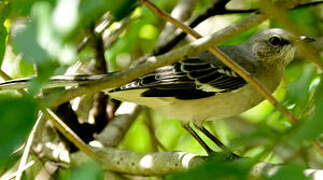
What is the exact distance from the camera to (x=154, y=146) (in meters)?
4.31

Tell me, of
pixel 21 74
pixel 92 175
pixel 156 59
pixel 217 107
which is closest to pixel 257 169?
pixel 156 59

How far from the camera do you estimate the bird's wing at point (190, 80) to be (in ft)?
11.2

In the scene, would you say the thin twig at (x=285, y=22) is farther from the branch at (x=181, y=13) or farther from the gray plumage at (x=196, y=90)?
the branch at (x=181, y=13)

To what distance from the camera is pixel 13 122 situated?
1183mm

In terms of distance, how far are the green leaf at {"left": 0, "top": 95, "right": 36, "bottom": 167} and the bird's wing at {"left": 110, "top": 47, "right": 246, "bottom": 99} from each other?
7.07ft

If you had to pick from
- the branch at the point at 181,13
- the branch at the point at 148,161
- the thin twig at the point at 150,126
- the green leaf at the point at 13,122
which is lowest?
the thin twig at the point at 150,126

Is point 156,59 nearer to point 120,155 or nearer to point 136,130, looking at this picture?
point 120,155

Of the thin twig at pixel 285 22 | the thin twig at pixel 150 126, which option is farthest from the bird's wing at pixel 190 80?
the thin twig at pixel 285 22

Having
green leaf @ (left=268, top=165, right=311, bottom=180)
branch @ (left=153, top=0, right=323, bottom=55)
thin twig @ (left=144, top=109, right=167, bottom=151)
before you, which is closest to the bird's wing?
branch @ (left=153, top=0, right=323, bottom=55)

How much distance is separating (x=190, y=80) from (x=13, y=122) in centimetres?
246

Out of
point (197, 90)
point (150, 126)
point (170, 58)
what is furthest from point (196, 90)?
point (170, 58)

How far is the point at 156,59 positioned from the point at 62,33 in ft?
3.18

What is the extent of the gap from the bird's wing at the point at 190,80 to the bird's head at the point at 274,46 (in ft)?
1.66

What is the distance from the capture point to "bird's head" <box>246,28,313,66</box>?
12.9 feet
